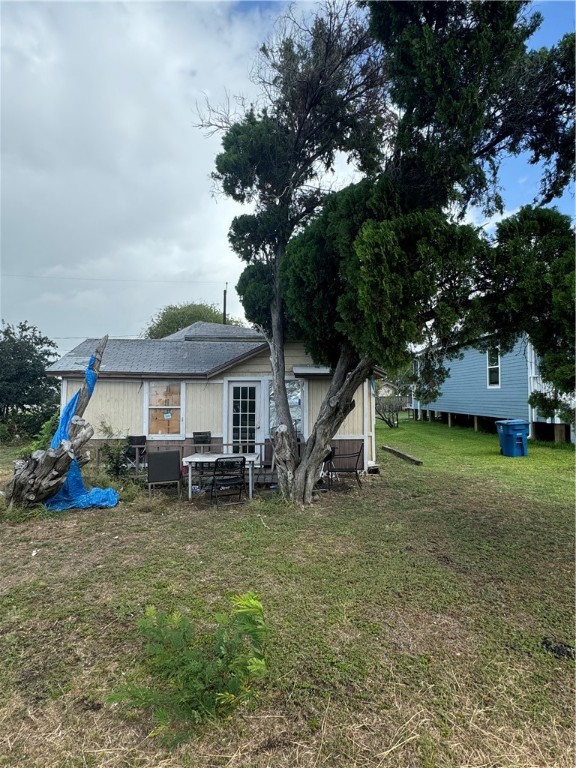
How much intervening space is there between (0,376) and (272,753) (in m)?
17.9

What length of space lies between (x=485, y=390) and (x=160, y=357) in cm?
1362

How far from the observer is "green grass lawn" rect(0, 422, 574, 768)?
6.86ft

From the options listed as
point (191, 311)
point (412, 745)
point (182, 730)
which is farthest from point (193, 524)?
point (191, 311)

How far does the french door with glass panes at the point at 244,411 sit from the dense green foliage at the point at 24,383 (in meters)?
10.2

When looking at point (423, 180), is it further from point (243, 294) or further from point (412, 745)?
point (412, 745)

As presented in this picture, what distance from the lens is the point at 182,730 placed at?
7.02 ft

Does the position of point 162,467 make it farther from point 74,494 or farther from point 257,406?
point 257,406

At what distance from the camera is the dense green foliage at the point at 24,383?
50.9 ft

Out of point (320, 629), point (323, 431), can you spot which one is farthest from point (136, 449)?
point (320, 629)

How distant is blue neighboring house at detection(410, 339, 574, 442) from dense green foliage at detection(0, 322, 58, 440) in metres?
15.1

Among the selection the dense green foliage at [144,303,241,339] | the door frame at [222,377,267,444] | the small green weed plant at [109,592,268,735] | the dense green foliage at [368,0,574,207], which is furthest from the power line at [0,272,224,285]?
the small green weed plant at [109,592,268,735]

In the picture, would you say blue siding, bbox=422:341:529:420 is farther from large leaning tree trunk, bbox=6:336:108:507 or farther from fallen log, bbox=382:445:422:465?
large leaning tree trunk, bbox=6:336:108:507

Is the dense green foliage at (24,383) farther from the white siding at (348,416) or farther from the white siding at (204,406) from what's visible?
the white siding at (348,416)

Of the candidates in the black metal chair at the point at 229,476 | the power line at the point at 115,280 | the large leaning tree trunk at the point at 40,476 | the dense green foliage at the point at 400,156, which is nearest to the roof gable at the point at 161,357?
the dense green foliage at the point at 400,156
